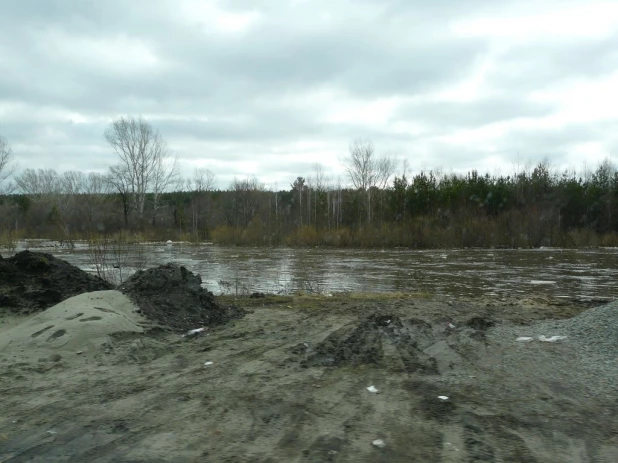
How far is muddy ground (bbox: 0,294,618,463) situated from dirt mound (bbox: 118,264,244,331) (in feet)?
2.32

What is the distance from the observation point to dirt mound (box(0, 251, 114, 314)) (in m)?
9.79

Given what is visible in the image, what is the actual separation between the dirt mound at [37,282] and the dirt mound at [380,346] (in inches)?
218

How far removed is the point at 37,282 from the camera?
34.7 feet

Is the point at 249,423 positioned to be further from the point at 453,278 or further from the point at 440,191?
the point at 440,191

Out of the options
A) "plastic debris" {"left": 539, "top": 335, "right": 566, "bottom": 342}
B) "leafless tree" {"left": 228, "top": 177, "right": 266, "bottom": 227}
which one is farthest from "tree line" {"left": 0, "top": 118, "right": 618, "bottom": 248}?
"plastic debris" {"left": 539, "top": 335, "right": 566, "bottom": 342}

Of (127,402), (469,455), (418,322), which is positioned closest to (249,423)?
(127,402)

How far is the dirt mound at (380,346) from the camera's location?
650 centimetres

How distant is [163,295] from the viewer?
9.61m

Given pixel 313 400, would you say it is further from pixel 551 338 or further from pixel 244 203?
pixel 244 203

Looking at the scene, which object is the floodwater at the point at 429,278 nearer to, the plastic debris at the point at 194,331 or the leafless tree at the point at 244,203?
the plastic debris at the point at 194,331

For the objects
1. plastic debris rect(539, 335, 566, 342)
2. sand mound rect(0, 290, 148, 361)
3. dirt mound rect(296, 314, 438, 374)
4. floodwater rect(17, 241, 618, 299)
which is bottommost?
floodwater rect(17, 241, 618, 299)

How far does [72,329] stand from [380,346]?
13.8 ft

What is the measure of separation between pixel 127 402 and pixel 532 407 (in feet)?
12.7

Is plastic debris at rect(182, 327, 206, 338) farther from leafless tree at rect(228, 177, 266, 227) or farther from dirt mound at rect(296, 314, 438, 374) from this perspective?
leafless tree at rect(228, 177, 266, 227)
